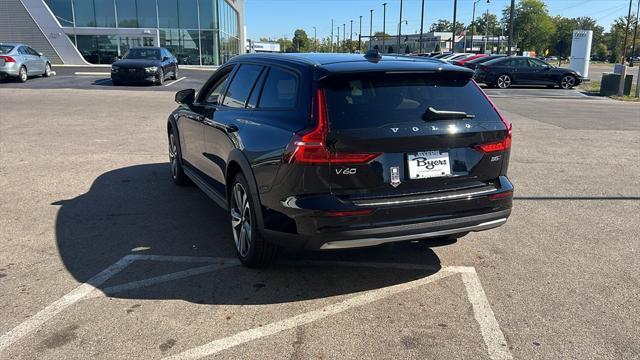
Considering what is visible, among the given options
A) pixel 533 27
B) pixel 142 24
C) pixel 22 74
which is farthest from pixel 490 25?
pixel 22 74

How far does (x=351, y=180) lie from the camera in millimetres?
3613

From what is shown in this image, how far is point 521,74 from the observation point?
27.6 metres

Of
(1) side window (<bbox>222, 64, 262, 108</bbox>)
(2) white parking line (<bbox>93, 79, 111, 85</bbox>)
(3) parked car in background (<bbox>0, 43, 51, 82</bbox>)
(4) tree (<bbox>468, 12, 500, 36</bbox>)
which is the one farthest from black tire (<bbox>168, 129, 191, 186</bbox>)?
(4) tree (<bbox>468, 12, 500, 36</bbox>)

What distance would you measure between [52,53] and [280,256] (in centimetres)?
4223

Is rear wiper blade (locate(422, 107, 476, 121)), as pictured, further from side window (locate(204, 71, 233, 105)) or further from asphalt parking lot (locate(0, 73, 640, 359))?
side window (locate(204, 71, 233, 105))

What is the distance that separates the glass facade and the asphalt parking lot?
35.5 meters

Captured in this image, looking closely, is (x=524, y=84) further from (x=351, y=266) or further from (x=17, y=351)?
(x=17, y=351)

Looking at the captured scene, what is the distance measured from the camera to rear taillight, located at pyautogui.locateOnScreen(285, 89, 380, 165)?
11.7 ft

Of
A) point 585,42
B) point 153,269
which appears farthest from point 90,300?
point 585,42

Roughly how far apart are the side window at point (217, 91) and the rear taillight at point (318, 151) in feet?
6.50

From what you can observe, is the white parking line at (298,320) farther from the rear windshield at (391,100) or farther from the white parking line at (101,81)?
the white parking line at (101,81)

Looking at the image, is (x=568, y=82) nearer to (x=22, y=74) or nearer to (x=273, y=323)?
(x=22, y=74)

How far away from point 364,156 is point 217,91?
248cm

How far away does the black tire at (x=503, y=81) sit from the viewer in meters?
27.5
